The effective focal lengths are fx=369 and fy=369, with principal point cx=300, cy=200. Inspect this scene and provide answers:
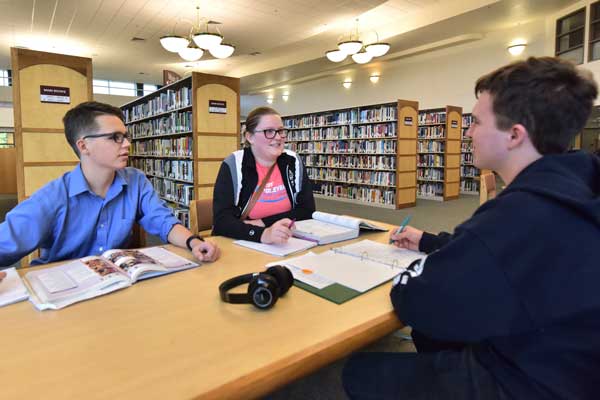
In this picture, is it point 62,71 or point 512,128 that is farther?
point 62,71

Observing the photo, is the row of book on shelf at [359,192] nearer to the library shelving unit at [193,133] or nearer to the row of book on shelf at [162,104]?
the library shelving unit at [193,133]

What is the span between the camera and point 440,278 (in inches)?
30.5

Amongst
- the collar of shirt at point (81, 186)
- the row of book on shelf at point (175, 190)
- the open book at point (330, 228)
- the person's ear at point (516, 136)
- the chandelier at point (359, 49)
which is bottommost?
the row of book on shelf at point (175, 190)

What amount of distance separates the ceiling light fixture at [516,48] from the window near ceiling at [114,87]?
1268 centimetres

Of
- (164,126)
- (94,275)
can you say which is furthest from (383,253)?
(164,126)

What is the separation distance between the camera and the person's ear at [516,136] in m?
0.95

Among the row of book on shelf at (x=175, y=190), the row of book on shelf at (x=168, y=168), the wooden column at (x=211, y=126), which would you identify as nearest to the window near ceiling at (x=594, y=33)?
the wooden column at (x=211, y=126)

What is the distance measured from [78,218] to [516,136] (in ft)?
5.33

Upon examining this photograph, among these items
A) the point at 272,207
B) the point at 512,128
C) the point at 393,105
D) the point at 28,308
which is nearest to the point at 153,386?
the point at 28,308

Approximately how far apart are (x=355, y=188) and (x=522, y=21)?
5026 mm

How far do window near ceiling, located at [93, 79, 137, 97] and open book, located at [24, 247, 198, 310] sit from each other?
14.1 metres

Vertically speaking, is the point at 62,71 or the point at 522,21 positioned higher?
the point at 522,21

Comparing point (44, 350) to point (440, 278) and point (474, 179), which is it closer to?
point (440, 278)

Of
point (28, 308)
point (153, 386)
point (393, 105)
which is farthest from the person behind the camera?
point (393, 105)
